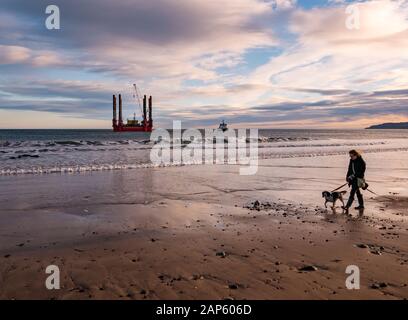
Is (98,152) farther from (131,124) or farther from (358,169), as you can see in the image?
(131,124)

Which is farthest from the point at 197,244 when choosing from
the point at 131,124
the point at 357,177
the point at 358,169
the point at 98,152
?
the point at 131,124

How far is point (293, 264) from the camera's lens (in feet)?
20.4

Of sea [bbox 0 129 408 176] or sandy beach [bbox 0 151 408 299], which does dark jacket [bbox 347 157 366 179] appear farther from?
sea [bbox 0 129 408 176]

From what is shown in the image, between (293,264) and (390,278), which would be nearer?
(390,278)

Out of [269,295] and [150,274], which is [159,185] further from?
[269,295]

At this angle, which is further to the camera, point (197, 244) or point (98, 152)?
point (98, 152)

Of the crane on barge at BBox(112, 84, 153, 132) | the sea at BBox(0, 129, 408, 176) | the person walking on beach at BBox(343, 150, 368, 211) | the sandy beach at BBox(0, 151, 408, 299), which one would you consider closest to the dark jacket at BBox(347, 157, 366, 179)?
the person walking on beach at BBox(343, 150, 368, 211)

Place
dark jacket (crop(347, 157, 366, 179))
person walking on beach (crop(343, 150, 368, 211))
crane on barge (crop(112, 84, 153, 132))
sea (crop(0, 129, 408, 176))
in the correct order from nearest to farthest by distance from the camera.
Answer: person walking on beach (crop(343, 150, 368, 211))
dark jacket (crop(347, 157, 366, 179))
sea (crop(0, 129, 408, 176))
crane on barge (crop(112, 84, 153, 132))

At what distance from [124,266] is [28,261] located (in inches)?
70.2

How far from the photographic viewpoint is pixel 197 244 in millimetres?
7316

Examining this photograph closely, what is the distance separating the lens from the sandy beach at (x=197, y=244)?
5.29 m

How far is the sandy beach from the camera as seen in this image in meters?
5.29
